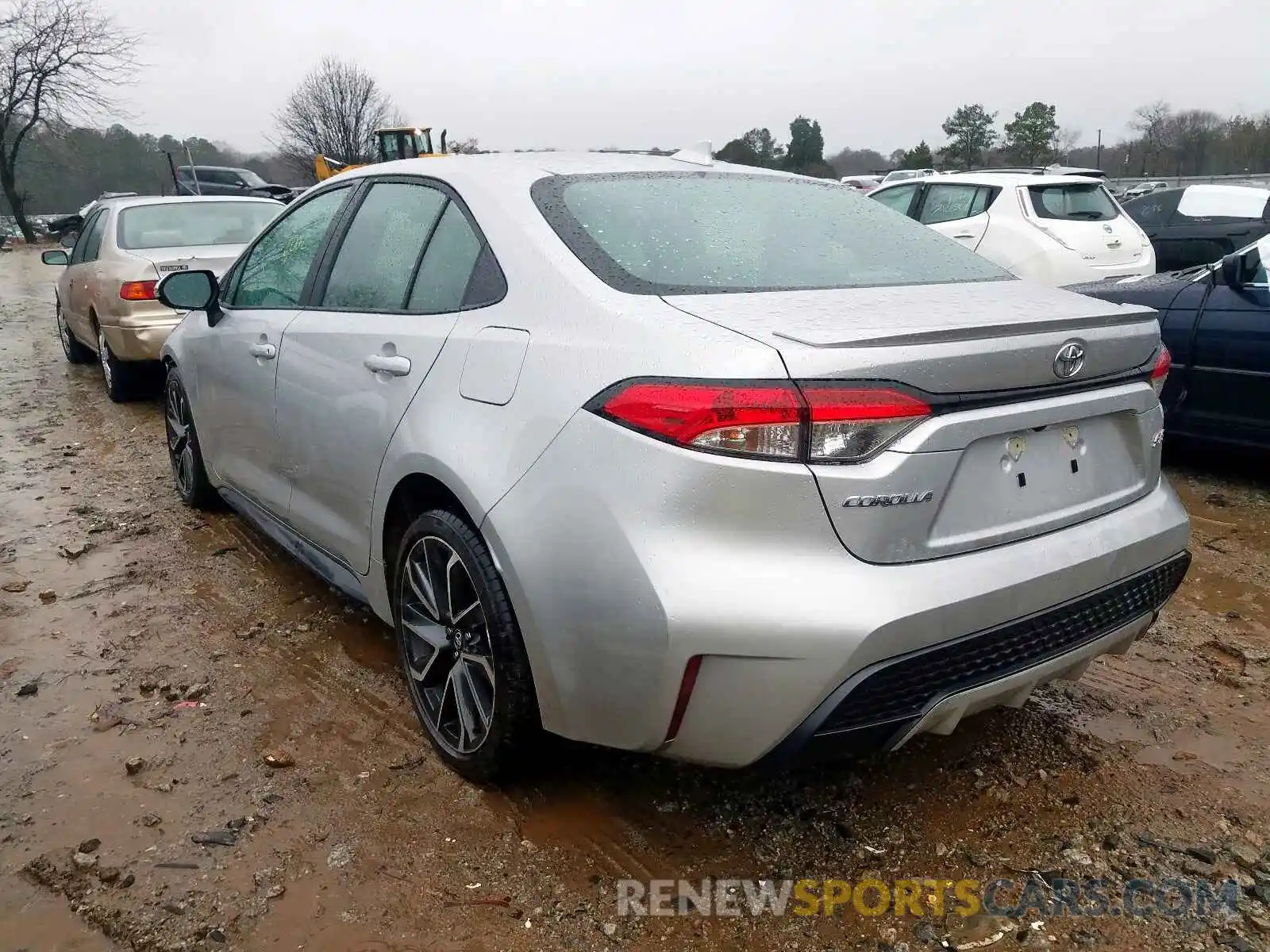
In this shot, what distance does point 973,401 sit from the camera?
1.87 metres

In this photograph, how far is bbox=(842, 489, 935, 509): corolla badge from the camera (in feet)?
5.80

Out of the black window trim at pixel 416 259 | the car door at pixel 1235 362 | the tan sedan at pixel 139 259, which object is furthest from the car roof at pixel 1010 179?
the black window trim at pixel 416 259

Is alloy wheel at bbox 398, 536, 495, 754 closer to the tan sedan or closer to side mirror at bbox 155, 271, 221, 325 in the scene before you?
side mirror at bbox 155, 271, 221, 325

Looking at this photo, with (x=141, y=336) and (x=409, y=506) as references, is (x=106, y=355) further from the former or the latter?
(x=409, y=506)

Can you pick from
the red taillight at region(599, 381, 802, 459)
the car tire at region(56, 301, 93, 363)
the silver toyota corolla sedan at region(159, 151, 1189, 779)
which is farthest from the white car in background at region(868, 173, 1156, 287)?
the car tire at region(56, 301, 93, 363)

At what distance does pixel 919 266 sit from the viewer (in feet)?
8.20

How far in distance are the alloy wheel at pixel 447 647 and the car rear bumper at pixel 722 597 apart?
0.31m

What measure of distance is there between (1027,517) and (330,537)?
2037mm

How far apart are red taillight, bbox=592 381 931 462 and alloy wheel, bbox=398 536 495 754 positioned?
0.75 metres

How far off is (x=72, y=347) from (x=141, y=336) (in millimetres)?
3154

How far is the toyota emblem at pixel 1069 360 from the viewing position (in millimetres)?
1989

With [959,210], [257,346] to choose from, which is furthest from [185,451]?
[959,210]

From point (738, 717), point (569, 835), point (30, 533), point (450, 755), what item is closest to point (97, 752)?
point (450, 755)

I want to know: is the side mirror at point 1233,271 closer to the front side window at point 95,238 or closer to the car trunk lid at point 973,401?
the car trunk lid at point 973,401
